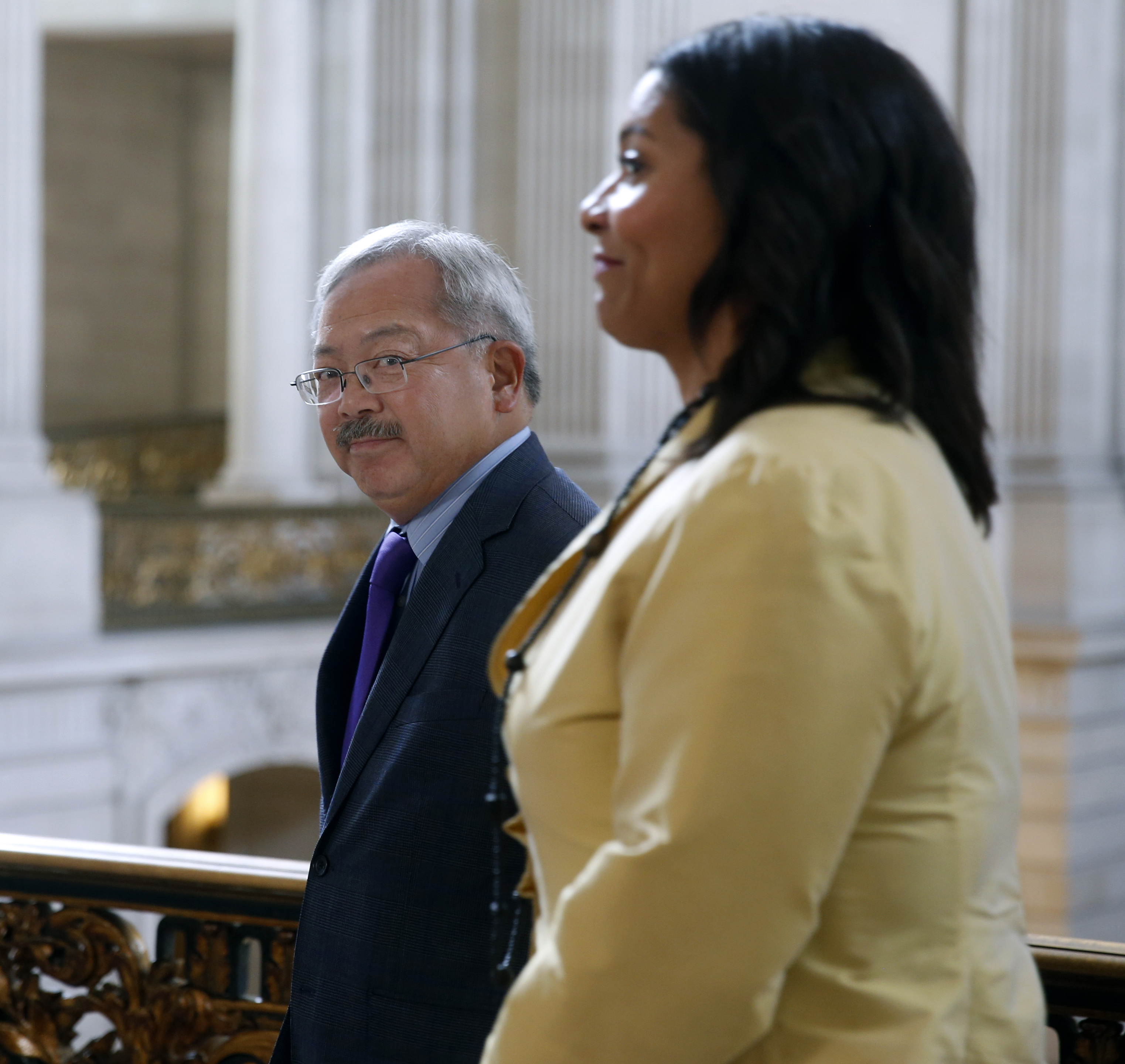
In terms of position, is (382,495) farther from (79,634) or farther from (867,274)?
(79,634)

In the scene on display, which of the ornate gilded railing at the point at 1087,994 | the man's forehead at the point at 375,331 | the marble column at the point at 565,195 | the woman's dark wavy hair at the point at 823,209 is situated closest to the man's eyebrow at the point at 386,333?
the man's forehead at the point at 375,331

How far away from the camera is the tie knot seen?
6.87 feet

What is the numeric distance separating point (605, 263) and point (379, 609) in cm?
88

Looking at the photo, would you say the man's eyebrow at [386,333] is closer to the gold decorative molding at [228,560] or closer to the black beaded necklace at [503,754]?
the black beaded necklace at [503,754]

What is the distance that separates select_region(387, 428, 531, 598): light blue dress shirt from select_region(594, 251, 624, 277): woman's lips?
706 mm

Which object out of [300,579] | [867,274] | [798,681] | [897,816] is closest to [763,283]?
[867,274]

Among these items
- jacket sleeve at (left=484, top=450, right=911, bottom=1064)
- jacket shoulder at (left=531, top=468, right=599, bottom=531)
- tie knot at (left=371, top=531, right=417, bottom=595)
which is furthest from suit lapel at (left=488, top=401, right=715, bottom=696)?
tie knot at (left=371, top=531, right=417, bottom=595)

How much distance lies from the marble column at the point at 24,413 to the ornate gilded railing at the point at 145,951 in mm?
5627

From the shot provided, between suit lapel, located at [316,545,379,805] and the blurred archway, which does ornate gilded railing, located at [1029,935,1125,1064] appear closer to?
suit lapel, located at [316,545,379,805]

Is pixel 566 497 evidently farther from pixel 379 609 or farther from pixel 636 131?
pixel 636 131

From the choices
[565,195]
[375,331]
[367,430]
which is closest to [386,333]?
[375,331]

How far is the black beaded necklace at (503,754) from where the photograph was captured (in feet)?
4.29

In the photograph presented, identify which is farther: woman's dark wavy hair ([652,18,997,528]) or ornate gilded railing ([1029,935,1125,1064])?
ornate gilded railing ([1029,935,1125,1064])

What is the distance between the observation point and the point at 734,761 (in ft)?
3.56
